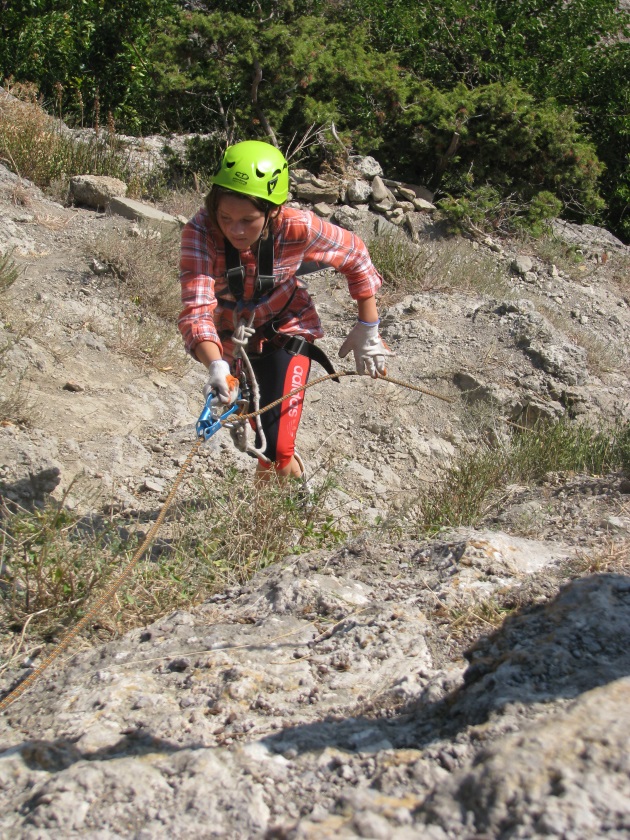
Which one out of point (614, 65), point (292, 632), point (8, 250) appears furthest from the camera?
point (614, 65)

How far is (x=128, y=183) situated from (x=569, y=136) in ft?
17.6

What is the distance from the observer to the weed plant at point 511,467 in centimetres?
340

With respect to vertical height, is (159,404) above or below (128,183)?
below

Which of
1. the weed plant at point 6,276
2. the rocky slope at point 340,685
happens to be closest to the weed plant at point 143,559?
the rocky slope at point 340,685

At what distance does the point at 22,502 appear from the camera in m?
3.67

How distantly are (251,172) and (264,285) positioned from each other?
451 mm

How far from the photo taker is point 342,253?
333 centimetres

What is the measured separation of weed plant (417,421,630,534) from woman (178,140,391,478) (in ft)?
2.13

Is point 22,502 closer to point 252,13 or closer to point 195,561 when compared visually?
point 195,561

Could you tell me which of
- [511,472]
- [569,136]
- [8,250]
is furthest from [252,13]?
[511,472]

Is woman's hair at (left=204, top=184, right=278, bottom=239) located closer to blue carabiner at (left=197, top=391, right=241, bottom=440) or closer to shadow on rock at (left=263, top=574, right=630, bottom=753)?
blue carabiner at (left=197, top=391, right=241, bottom=440)

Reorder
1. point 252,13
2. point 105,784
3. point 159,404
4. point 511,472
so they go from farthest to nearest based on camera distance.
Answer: point 252,13
point 159,404
point 511,472
point 105,784

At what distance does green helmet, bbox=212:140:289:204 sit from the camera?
9.66ft

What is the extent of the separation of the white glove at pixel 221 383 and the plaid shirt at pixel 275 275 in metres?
0.18
